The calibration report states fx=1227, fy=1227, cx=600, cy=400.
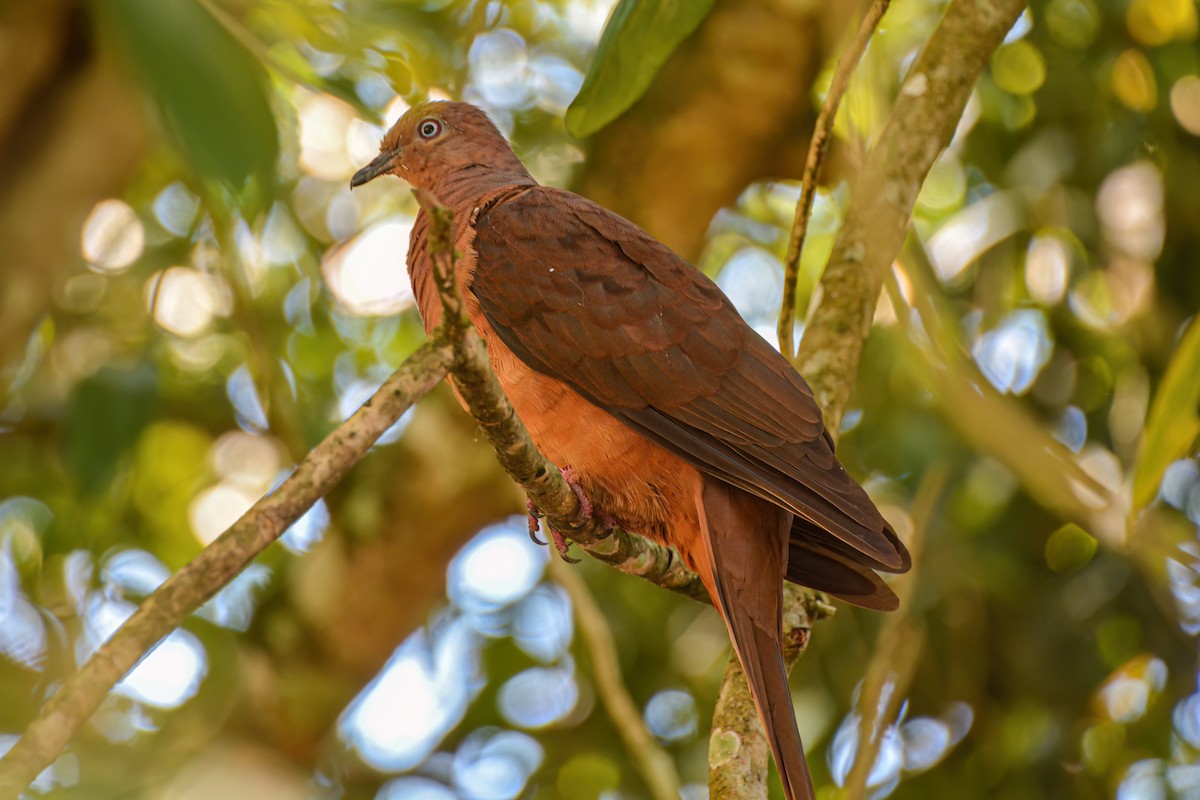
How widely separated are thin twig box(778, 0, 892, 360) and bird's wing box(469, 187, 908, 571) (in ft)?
0.63

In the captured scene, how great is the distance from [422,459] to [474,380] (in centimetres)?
260

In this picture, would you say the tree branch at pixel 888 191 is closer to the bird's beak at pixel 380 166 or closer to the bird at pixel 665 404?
the bird at pixel 665 404

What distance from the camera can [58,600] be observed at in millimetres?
4668

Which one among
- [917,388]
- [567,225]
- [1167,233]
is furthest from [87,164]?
[1167,233]

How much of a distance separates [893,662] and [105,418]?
8.33 feet

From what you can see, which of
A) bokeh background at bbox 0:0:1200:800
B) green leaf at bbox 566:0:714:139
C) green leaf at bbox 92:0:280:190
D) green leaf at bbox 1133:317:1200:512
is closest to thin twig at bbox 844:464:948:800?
bokeh background at bbox 0:0:1200:800

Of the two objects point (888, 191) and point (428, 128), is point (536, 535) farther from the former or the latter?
point (428, 128)

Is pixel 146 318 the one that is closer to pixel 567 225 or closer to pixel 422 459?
pixel 422 459

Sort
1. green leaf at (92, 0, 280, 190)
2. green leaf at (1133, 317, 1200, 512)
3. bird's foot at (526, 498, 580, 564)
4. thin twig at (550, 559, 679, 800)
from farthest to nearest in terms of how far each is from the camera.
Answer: thin twig at (550, 559, 679, 800) → bird's foot at (526, 498, 580, 564) → green leaf at (1133, 317, 1200, 512) → green leaf at (92, 0, 280, 190)

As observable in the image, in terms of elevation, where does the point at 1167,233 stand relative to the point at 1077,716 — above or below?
above

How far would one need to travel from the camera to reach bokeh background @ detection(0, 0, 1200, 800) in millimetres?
3746

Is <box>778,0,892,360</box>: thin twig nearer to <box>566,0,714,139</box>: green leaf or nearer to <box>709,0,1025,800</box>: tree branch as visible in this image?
<box>709,0,1025,800</box>: tree branch

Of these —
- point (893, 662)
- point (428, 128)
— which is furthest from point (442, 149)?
point (893, 662)

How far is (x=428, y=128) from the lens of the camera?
149 inches
